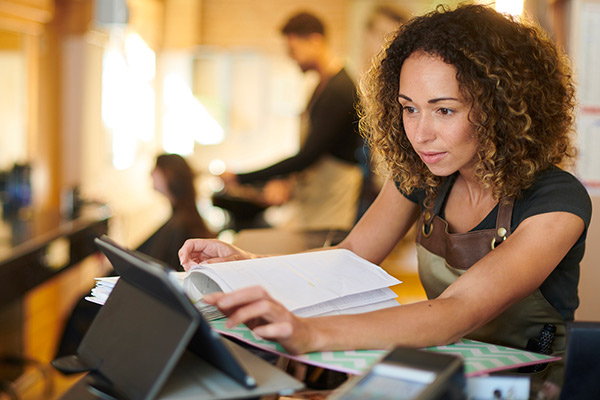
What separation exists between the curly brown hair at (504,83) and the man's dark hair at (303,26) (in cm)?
200

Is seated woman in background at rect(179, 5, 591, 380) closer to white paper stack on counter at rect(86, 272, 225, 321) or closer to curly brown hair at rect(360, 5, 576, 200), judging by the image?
curly brown hair at rect(360, 5, 576, 200)

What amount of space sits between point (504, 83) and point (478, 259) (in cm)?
33

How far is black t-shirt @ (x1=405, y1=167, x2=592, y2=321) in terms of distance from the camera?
Answer: 3.89ft

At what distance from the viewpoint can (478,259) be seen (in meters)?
1.31

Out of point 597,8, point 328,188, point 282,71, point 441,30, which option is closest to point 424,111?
point 441,30

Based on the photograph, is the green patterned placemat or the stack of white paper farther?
the stack of white paper

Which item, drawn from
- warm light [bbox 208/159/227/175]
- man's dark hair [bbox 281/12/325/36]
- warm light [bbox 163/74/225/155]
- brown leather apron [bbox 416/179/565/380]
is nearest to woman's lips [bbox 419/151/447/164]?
brown leather apron [bbox 416/179/565/380]

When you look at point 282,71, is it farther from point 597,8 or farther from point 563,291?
point 563,291

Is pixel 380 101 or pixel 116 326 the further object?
pixel 380 101

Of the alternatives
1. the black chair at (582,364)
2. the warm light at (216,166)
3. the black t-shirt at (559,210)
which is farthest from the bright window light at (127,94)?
the black chair at (582,364)

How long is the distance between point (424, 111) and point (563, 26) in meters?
1.43

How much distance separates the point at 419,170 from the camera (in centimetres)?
147

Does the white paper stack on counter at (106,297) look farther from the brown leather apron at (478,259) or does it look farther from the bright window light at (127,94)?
the bright window light at (127,94)

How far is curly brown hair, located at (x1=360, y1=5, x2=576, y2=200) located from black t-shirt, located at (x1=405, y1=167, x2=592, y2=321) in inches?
1.1
